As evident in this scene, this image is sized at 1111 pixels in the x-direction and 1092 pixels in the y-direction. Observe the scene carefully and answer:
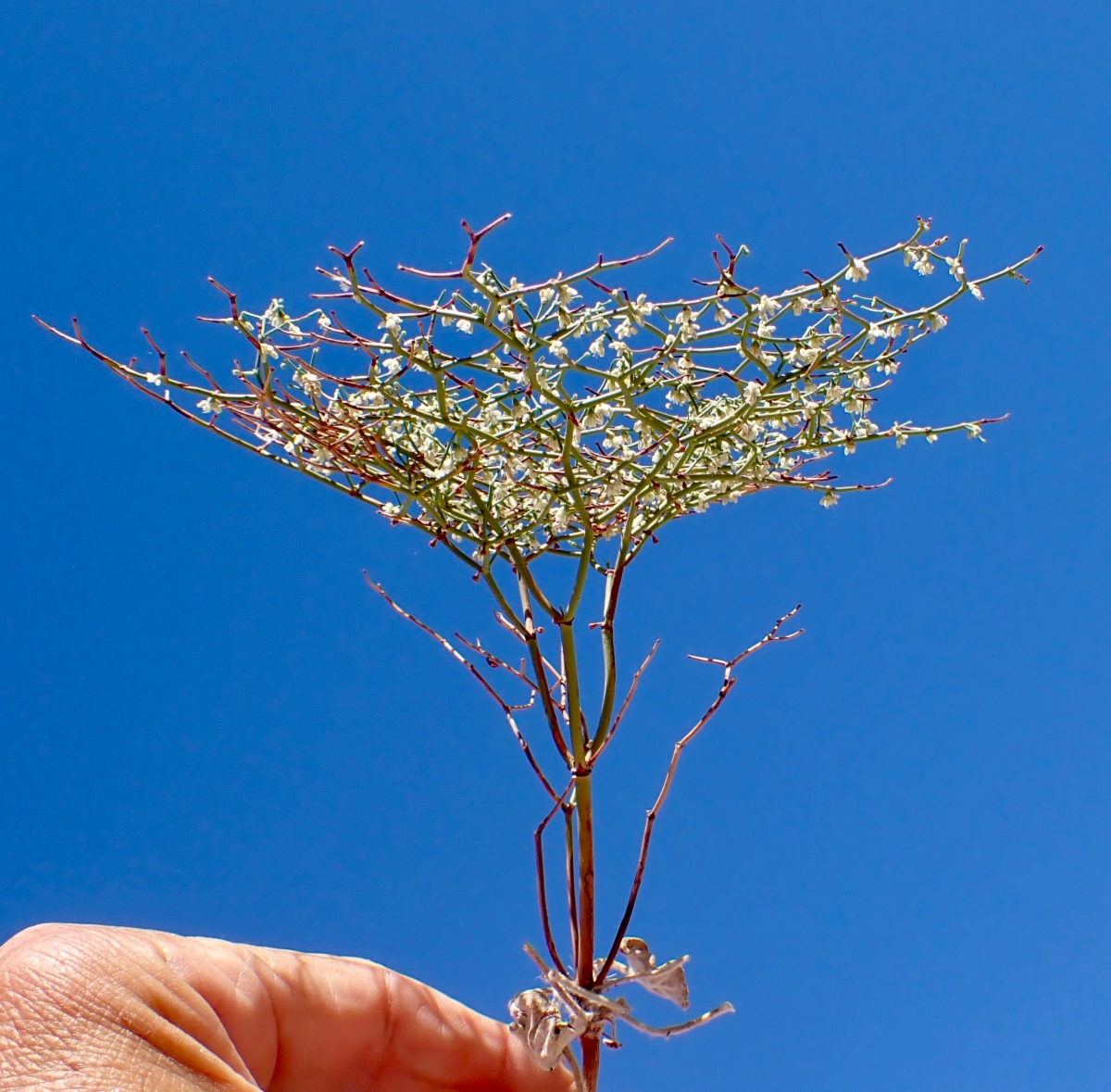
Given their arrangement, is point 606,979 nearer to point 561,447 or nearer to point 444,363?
point 561,447

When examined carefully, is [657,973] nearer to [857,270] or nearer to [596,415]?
[596,415]

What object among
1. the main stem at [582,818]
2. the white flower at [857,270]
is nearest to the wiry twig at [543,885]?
the main stem at [582,818]

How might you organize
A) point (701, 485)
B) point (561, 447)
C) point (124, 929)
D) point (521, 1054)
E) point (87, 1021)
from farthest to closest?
point (521, 1054)
point (701, 485)
point (561, 447)
point (124, 929)
point (87, 1021)

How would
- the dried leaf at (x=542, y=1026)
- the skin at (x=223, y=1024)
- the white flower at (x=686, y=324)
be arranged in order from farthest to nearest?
the dried leaf at (x=542, y=1026), the white flower at (x=686, y=324), the skin at (x=223, y=1024)

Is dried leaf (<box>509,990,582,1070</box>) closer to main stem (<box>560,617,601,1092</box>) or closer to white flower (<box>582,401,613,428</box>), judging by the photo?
main stem (<box>560,617,601,1092</box>)

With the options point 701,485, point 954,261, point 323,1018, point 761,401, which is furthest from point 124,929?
point 954,261

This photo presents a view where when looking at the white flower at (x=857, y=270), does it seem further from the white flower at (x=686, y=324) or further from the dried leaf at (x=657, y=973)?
the dried leaf at (x=657, y=973)
